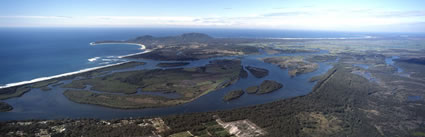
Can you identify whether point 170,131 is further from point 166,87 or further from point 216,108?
point 166,87

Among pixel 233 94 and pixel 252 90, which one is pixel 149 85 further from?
pixel 252 90

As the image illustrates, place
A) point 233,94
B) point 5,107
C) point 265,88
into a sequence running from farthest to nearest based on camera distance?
point 265,88, point 233,94, point 5,107

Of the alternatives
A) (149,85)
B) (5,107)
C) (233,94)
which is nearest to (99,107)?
(149,85)

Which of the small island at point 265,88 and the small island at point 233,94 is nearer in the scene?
the small island at point 233,94

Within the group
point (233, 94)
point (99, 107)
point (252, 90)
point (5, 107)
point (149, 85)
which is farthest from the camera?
point (149, 85)

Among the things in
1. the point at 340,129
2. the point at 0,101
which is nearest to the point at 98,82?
the point at 0,101

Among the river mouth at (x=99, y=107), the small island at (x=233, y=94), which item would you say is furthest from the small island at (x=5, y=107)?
the small island at (x=233, y=94)

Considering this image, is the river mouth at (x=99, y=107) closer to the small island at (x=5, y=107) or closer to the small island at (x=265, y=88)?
the small island at (x=5, y=107)

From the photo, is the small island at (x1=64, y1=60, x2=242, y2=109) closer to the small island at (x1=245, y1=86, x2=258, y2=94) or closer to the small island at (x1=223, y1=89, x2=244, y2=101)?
the small island at (x1=223, y1=89, x2=244, y2=101)

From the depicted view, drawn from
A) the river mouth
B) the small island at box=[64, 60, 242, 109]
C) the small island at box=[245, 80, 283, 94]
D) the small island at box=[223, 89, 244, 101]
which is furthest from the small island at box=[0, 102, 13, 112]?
the small island at box=[245, 80, 283, 94]

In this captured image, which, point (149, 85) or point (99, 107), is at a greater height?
point (149, 85)
